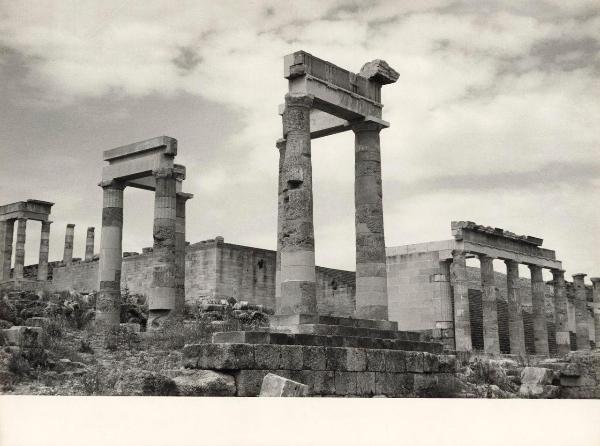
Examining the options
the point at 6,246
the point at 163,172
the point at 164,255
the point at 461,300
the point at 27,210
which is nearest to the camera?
the point at 164,255

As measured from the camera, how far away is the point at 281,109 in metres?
18.6

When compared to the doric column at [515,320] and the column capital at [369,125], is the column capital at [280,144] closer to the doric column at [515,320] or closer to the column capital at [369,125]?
the column capital at [369,125]

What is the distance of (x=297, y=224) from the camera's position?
16.9 meters

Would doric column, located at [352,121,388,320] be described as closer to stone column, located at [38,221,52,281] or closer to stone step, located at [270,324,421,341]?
stone step, located at [270,324,421,341]

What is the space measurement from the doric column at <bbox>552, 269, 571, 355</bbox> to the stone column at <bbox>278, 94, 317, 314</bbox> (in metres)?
23.4

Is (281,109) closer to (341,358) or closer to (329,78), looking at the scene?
(329,78)

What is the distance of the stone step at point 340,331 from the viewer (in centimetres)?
1584

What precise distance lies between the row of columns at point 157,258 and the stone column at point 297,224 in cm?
1026

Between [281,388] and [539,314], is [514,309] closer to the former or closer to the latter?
[539,314]

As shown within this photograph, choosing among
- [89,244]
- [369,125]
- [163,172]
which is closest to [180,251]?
[163,172]

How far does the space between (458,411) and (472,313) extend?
917 inches

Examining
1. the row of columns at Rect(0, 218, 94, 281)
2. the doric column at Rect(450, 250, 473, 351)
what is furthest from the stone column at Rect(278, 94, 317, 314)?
the row of columns at Rect(0, 218, 94, 281)

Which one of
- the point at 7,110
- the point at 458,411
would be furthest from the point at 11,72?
the point at 458,411

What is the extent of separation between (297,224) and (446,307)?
59.3 feet
